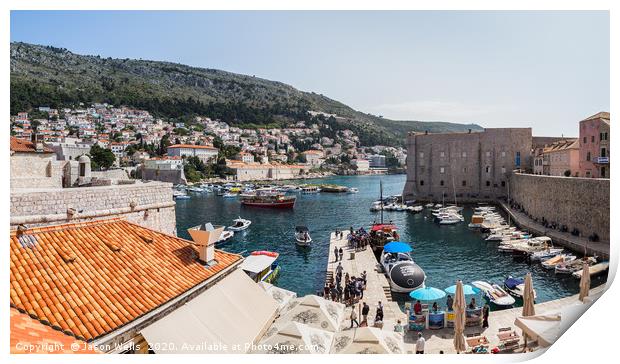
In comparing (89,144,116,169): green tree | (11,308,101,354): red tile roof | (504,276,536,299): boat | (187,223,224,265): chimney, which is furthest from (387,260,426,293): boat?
(89,144,116,169): green tree

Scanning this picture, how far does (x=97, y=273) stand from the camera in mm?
5699

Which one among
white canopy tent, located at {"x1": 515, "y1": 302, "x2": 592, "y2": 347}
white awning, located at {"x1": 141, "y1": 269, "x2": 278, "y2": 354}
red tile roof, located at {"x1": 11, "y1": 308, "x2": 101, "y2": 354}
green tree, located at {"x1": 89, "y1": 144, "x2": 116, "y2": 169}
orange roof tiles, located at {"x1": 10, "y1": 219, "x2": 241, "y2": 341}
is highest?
green tree, located at {"x1": 89, "y1": 144, "x2": 116, "y2": 169}

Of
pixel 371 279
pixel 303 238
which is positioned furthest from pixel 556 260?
pixel 303 238

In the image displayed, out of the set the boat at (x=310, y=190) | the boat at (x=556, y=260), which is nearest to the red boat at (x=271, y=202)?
the boat at (x=310, y=190)

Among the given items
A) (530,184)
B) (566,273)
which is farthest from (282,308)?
(530,184)

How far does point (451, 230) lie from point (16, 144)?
23323 millimetres

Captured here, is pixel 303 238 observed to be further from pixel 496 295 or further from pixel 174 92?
pixel 174 92

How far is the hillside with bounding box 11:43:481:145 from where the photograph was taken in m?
81.5

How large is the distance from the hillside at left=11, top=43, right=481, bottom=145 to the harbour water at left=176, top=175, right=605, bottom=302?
1558 inches

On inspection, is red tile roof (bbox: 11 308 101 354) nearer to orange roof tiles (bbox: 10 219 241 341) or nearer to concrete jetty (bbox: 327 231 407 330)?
orange roof tiles (bbox: 10 219 241 341)

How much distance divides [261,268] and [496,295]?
7.82 metres

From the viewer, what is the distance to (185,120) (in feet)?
369

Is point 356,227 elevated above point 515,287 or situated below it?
above
